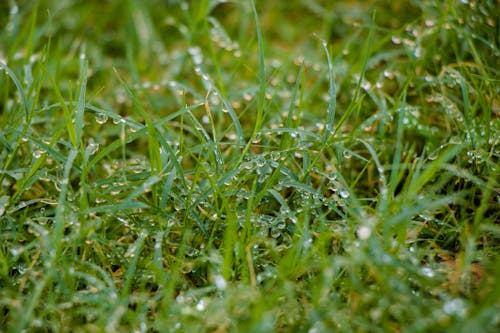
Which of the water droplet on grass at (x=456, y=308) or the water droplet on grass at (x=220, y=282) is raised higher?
the water droplet on grass at (x=456, y=308)

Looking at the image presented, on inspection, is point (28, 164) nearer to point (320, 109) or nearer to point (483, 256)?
point (320, 109)

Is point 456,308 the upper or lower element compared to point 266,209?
upper

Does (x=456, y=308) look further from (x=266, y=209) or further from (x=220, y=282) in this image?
(x=266, y=209)

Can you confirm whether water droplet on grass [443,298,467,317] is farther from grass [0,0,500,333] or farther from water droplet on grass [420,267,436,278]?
water droplet on grass [420,267,436,278]

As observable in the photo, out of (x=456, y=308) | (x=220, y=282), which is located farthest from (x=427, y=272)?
(x=220, y=282)

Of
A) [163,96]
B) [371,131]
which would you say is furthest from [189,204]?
[163,96]

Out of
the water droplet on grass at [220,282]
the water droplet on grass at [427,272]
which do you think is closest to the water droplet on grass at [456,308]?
the water droplet on grass at [427,272]

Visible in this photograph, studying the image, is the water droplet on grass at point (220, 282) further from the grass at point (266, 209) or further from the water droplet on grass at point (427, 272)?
the water droplet on grass at point (427, 272)

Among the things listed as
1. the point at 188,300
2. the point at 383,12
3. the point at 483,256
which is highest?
the point at 383,12

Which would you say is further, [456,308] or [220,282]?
[220,282]
